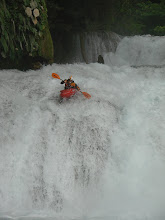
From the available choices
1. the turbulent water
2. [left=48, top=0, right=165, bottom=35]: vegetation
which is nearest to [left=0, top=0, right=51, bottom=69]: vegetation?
the turbulent water

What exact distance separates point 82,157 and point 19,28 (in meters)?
2.79

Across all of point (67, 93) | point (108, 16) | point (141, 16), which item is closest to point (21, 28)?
point (67, 93)

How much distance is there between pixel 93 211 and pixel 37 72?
2.81 meters

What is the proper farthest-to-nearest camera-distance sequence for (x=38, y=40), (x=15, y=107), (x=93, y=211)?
(x=38, y=40) → (x=15, y=107) → (x=93, y=211)

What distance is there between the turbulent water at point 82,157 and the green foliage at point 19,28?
127cm

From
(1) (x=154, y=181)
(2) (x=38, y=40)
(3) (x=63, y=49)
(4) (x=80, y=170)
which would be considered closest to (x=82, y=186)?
(4) (x=80, y=170)

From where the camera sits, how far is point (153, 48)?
6.62 m

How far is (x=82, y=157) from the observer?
2.82m

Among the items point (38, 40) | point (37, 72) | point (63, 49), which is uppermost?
point (38, 40)

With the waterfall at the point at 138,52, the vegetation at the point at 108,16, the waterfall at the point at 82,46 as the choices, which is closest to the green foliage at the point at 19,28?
the vegetation at the point at 108,16

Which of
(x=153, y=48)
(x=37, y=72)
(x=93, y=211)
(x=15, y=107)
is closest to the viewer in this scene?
(x=93, y=211)

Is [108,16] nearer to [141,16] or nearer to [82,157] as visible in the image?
[141,16]

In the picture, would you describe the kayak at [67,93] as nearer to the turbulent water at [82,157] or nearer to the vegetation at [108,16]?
the turbulent water at [82,157]

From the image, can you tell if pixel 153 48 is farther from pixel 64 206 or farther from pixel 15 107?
A: pixel 64 206
